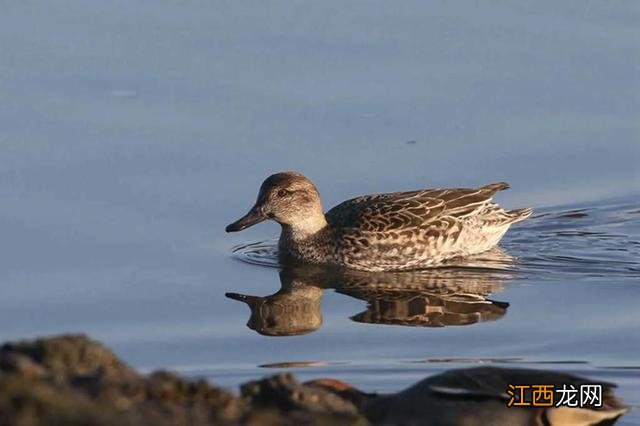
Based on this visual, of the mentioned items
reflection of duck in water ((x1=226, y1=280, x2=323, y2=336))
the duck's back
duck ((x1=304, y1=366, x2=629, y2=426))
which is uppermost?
the duck's back

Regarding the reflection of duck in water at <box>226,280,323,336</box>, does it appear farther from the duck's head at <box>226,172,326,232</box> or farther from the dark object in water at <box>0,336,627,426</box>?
the dark object in water at <box>0,336,627,426</box>

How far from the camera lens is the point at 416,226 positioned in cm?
1367

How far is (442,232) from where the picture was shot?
13680 millimetres

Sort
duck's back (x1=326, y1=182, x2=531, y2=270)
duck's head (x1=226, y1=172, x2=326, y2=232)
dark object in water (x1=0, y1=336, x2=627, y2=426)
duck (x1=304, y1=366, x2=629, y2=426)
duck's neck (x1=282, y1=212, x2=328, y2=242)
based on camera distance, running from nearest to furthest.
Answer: dark object in water (x1=0, y1=336, x2=627, y2=426)
duck (x1=304, y1=366, x2=629, y2=426)
duck's head (x1=226, y1=172, x2=326, y2=232)
duck's back (x1=326, y1=182, x2=531, y2=270)
duck's neck (x1=282, y1=212, x2=328, y2=242)

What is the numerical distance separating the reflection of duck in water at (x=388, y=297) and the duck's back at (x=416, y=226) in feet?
0.68

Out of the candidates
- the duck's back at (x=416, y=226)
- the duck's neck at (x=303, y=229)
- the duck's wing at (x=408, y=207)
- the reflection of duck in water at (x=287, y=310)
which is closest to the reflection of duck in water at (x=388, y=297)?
the reflection of duck in water at (x=287, y=310)

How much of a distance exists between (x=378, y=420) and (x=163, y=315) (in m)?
4.43

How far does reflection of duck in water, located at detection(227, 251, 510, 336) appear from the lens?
11.3 meters

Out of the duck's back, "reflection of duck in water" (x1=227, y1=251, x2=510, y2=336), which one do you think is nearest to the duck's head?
the duck's back

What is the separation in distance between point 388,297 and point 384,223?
1.49m

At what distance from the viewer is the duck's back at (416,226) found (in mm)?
13358

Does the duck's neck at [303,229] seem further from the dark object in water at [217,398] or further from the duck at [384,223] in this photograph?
the dark object in water at [217,398]

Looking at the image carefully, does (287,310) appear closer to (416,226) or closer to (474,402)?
(416,226)

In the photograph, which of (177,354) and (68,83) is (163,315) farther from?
(68,83)
